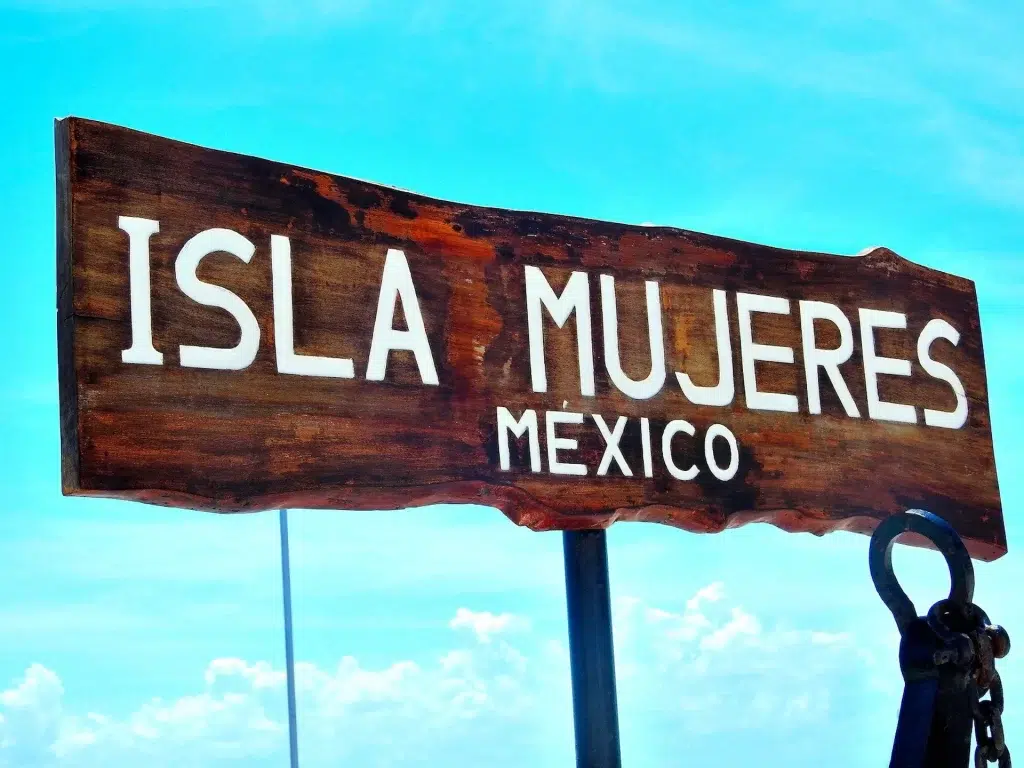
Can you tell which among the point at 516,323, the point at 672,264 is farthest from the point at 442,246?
the point at 672,264

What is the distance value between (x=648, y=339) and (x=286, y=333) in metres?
0.82

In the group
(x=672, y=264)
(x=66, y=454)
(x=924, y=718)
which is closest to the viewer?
(x=924, y=718)

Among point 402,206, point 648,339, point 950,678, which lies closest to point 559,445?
point 648,339

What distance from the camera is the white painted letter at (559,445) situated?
2.55 metres

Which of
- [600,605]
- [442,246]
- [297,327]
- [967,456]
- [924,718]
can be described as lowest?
[924,718]

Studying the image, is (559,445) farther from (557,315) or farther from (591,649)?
(591,649)

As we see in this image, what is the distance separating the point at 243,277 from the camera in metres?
2.35

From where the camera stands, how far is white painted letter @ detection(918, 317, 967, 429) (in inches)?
124

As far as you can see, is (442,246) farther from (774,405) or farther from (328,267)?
(774,405)

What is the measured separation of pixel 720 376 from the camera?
281 cm

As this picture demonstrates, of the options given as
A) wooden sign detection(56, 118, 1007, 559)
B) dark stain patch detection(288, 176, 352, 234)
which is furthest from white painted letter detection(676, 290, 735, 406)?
dark stain patch detection(288, 176, 352, 234)

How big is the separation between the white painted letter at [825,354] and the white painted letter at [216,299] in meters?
1.33

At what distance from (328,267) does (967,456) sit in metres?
1.74

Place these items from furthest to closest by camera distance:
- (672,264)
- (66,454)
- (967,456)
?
(967,456)
(672,264)
(66,454)
